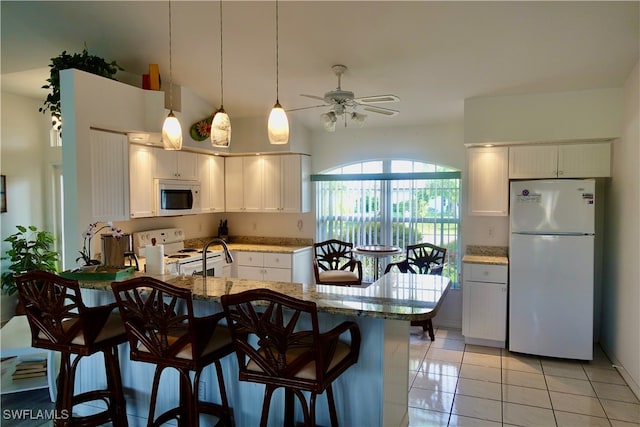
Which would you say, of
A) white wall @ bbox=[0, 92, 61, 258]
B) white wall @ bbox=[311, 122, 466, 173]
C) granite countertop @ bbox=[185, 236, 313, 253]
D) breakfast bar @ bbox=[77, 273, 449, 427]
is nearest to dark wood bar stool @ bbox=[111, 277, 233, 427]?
breakfast bar @ bbox=[77, 273, 449, 427]

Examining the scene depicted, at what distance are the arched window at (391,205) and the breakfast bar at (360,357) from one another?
2450 millimetres

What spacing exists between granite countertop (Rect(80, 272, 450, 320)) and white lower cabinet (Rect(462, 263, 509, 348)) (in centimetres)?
180

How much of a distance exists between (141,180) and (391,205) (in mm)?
2942

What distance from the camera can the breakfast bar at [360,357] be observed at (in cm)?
204

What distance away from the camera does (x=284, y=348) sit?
1823mm

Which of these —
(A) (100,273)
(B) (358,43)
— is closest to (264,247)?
(A) (100,273)

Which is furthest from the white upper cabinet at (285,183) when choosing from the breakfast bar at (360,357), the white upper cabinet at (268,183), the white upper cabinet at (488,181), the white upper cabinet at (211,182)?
the breakfast bar at (360,357)

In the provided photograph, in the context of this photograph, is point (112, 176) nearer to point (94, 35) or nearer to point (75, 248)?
point (75, 248)

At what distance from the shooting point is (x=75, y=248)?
3322mm

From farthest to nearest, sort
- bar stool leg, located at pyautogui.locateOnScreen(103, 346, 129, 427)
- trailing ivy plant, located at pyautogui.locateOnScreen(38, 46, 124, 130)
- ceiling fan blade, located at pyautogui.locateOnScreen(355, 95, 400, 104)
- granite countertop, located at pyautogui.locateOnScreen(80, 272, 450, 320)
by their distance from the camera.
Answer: trailing ivy plant, located at pyautogui.locateOnScreen(38, 46, 124, 130) < ceiling fan blade, located at pyautogui.locateOnScreen(355, 95, 400, 104) < bar stool leg, located at pyautogui.locateOnScreen(103, 346, 129, 427) < granite countertop, located at pyautogui.locateOnScreen(80, 272, 450, 320)

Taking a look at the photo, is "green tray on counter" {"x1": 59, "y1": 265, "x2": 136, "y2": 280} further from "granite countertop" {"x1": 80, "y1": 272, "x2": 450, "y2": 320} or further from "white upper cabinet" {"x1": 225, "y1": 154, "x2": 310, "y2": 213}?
"white upper cabinet" {"x1": 225, "y1": 154, "x2": 310, "y2": 213}

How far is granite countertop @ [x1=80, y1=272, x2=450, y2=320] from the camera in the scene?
6.27 ft

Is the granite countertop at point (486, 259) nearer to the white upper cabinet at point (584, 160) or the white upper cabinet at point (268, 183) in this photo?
the white upper cabinet at point (584, 160)

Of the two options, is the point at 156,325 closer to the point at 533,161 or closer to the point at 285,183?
the point at 285,183
